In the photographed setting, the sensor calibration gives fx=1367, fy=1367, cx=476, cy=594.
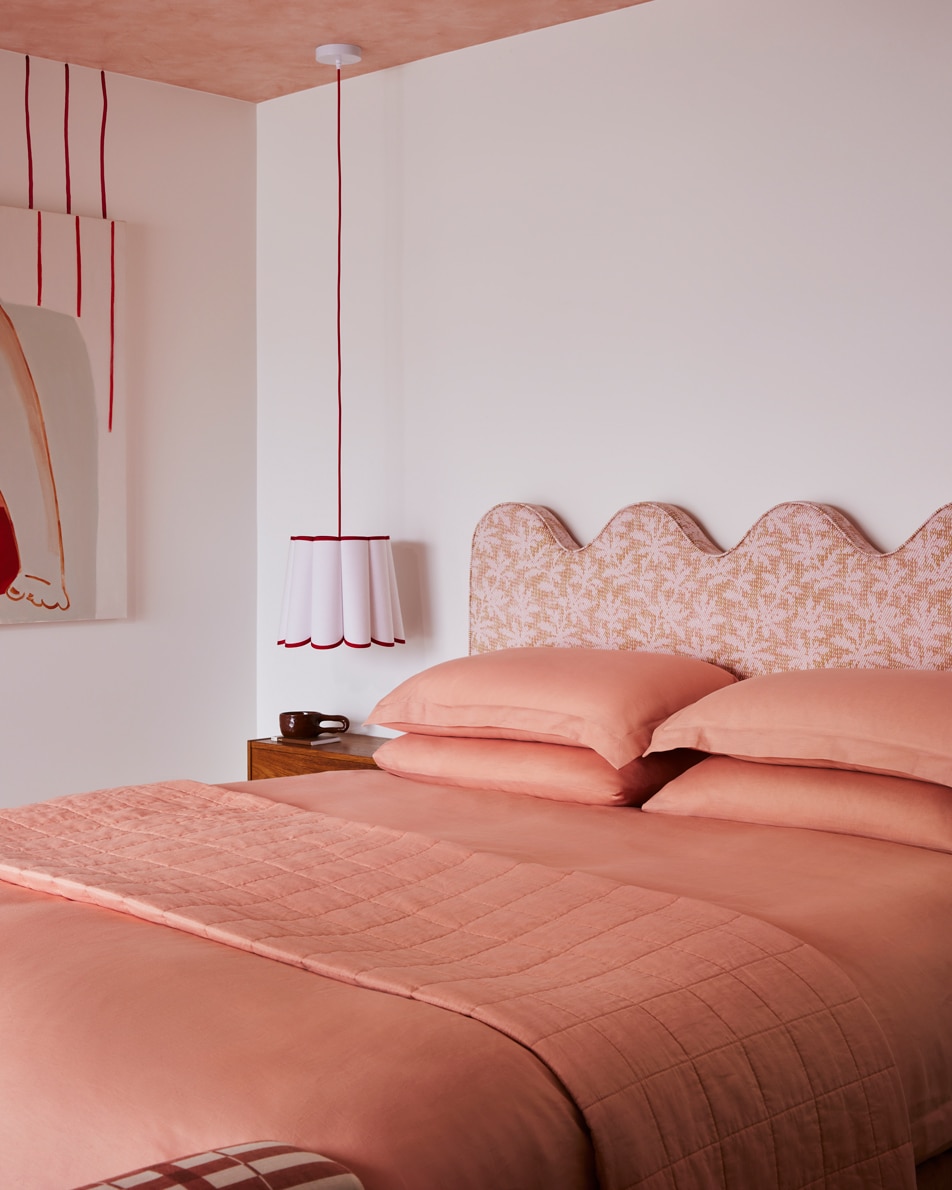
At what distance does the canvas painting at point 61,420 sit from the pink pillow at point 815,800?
1911 mm

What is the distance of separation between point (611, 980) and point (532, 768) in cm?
120

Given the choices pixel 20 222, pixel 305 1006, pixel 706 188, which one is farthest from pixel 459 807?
pixel 20 222

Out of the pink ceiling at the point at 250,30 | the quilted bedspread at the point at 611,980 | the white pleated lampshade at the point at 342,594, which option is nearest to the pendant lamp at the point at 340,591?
the white pleated lampshade at the point at 342,594

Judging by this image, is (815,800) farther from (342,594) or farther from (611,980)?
(342,594)

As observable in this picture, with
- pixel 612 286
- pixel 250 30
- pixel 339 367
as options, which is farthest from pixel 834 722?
pixel 250 30

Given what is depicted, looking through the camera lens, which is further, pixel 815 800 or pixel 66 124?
pixel 66 124

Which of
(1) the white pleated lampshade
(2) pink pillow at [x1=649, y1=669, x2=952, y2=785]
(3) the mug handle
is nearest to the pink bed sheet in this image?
(2) pink pillow at [x1=649, y1=669, x2=952, y2=785]

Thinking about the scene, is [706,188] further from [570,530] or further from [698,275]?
[570,530]

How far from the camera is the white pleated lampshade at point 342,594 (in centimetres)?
360

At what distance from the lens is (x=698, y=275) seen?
3.14 metres

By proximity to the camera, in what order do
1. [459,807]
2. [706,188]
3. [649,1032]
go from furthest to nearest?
[706,188], [459,807], [649,1032]

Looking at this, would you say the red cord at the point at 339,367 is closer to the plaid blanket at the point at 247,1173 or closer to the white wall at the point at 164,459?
the white wall at the point at 164,459

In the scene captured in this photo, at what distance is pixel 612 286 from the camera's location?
10.9 ft

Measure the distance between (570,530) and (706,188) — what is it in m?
0.87
